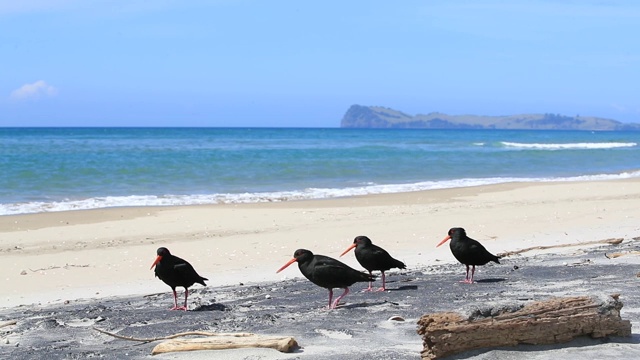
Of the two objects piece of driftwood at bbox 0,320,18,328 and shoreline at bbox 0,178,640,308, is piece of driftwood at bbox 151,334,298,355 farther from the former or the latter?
shoreline at bbox 0,178,640,308

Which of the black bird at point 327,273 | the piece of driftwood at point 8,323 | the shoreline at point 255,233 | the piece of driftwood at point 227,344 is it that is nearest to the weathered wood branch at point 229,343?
the piece of driftwood at point 227,344

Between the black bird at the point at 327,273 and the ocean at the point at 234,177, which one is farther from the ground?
the black bird at the point at 327,273

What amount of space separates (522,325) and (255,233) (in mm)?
9880

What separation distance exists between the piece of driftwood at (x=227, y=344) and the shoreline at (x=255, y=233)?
12.8 feet

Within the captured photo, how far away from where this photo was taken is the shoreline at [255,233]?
1094 centimetres

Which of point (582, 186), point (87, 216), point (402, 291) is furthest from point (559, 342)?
point (582, 186)

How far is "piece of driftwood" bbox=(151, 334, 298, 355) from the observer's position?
5934 mm

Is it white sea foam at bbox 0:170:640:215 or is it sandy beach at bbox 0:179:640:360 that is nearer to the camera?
sandy beach at bbox 0:179:640:360

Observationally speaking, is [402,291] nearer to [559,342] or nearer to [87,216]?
[559,342]

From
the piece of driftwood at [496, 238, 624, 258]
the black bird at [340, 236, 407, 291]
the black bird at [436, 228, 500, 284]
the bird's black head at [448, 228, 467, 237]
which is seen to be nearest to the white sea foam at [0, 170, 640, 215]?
the piece of driftwood at [496, 238, 624, 258]

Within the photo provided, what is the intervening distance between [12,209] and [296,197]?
25.8 ft

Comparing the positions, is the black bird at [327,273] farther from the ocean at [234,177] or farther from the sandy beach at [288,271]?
the ocean at [234,177]

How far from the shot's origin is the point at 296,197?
23.7m

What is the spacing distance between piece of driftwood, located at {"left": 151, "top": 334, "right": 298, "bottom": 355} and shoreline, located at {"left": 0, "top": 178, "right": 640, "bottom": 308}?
391 cm
